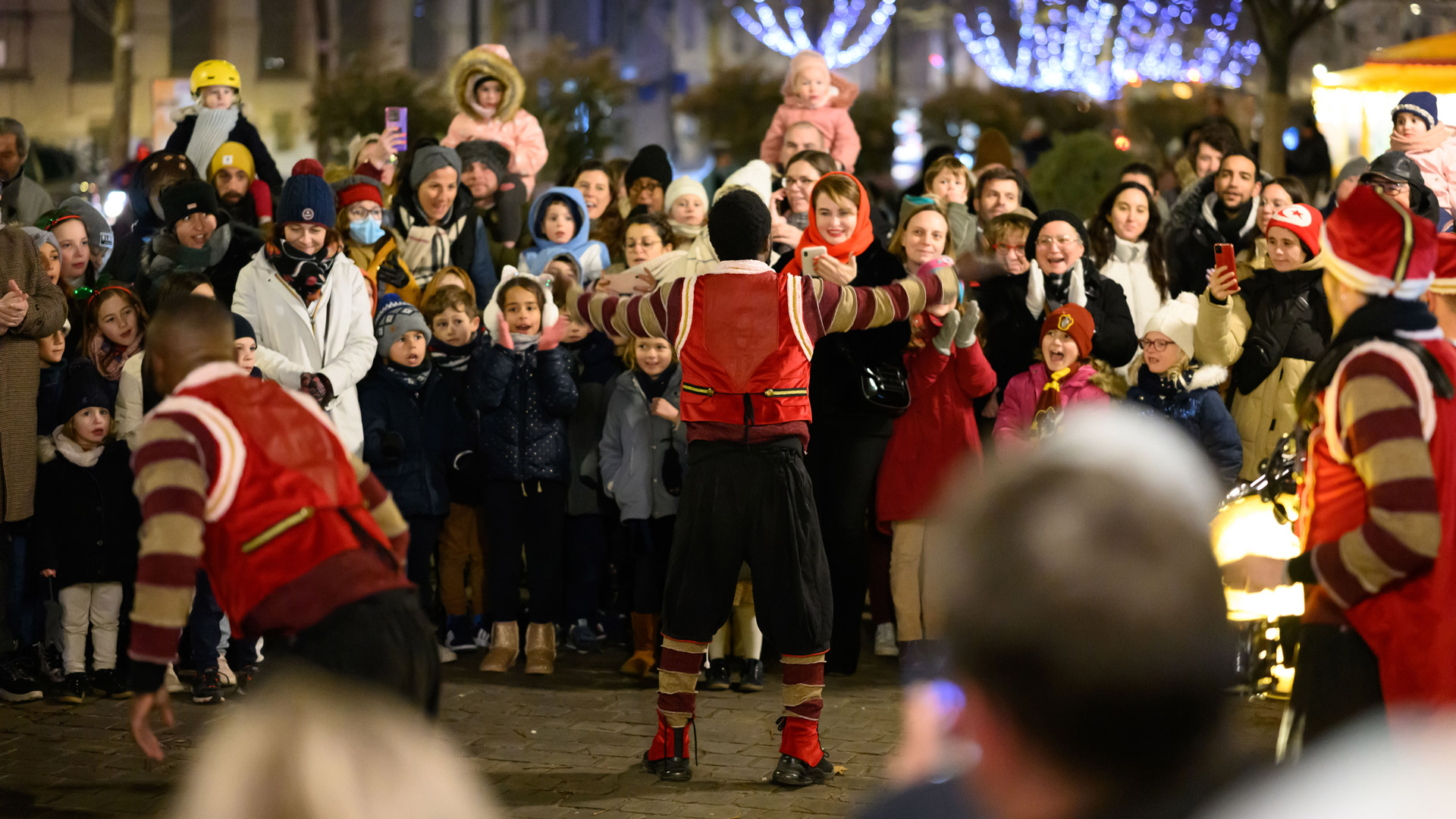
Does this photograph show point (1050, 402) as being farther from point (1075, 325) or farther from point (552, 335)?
point (552, 335)

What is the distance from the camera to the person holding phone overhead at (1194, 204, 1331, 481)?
7.54 metres

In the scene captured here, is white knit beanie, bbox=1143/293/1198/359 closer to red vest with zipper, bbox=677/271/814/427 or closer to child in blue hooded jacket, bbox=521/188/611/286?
red vest with zipper, bbox=677/271/814/427

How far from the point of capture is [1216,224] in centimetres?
927

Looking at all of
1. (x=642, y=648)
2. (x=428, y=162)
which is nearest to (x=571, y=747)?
(x=642, y=648)

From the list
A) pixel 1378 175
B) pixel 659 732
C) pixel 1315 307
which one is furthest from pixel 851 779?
pixel 1378 175

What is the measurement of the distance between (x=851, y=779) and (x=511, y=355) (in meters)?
2.90

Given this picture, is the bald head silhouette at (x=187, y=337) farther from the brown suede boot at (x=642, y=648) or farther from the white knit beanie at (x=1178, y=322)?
the white knit beanie at (x=1178, y=322)

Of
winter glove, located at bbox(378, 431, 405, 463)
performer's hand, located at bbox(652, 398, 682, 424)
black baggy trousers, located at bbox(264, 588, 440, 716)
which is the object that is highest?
performer's hand, located at bbox(652, 398, 682, 424)

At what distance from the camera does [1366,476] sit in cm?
384

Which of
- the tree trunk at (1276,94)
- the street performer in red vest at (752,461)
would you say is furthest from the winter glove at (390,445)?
the tree trunk at (1276,94)

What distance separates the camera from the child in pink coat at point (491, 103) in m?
10.2

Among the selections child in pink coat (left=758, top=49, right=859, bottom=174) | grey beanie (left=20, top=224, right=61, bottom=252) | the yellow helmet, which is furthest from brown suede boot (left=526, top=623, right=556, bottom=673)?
the yellow helmet

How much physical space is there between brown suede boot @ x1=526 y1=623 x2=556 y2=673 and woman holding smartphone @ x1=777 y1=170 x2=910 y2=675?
1.41 m

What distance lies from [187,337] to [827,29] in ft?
65.9
